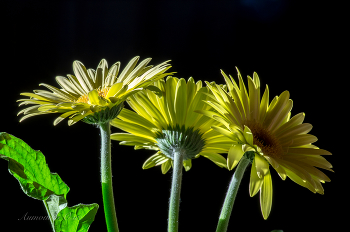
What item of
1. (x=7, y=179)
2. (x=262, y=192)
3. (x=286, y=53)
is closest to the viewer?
(x=262, y=192)

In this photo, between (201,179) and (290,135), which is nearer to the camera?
(290,135)

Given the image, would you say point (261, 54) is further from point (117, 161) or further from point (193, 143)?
point (193, 143)

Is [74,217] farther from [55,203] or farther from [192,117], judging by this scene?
[192,117]

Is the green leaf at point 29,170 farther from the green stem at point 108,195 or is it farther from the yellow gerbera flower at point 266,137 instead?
the yellow gerbera flower at point 266,137

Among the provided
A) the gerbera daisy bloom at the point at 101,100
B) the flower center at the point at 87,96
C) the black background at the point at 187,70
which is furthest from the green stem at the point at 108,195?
the black background at the point at 187,70

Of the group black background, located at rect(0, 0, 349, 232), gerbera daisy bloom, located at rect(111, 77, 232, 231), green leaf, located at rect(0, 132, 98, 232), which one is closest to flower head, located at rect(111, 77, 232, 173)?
gerbera daisy bloom, located at rect(111, 77, 232, 231)

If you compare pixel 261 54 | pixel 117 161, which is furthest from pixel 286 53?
pixel 117 161
